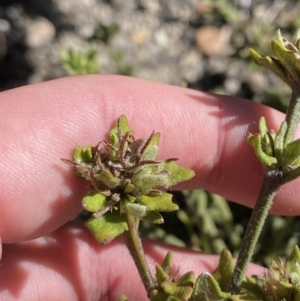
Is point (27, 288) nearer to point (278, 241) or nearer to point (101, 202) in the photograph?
point (101, 202)

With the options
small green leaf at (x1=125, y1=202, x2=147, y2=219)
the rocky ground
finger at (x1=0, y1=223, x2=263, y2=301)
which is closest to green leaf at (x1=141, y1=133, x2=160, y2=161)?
small green leaf at (x1=125, y1=202, x2=147, y2=219)

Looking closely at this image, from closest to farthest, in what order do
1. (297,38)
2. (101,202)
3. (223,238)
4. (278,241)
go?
1. (101,202)
2. (297,38)
3. (278,241)
4. (223,238)

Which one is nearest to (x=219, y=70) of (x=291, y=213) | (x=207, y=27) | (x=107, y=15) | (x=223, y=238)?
(x=207, y=27)

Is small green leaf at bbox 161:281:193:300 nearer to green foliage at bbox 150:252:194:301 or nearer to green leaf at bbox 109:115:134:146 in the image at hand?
green foliage at bbox 150:252:194:301

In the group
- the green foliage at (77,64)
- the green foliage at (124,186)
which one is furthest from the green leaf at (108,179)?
the green foliage at (77,64)

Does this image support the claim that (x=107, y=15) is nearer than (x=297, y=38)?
No
